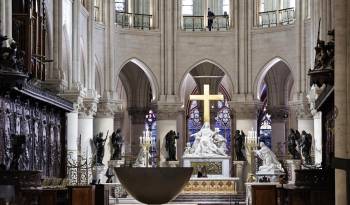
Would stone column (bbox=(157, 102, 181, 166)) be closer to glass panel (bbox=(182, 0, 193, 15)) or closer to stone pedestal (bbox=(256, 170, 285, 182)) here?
glass panel (bbox=(182, 0, 193, 15))

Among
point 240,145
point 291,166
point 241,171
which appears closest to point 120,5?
point 240,145

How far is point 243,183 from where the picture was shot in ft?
140

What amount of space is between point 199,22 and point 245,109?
214 inches

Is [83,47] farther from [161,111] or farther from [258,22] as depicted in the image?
[258,22]

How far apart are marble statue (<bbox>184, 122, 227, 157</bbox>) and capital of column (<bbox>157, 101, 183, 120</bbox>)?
3.62m

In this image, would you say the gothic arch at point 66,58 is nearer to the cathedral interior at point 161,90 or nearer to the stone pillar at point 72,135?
the cathedral interior at point 161,90

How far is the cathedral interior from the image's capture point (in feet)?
85.6

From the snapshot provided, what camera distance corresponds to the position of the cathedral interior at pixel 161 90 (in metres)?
26.1

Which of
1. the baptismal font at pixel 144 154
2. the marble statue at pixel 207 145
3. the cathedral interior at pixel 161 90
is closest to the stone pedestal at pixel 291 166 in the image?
the cathedral interior at pixel 161 90

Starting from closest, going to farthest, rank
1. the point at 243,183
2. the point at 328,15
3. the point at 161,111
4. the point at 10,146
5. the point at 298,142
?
the point at 10,146 → the point at 328,15 → the point at 298,142 → the point at 243,183 → the point at 161,111

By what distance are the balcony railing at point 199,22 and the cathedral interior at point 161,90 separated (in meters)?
0.05

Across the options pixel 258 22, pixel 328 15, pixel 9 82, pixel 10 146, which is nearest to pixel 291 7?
pixel 258 22

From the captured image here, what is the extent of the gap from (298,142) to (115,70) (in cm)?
1045

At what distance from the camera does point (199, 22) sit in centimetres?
4728
